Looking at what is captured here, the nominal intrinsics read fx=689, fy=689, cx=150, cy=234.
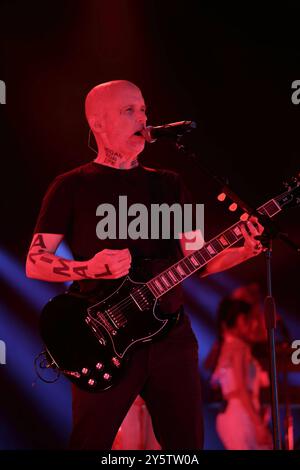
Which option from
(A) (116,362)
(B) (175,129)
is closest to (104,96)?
(B) (175,129)

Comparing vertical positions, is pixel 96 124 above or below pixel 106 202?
above

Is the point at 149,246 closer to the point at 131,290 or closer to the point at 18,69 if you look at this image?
the point at 131,290

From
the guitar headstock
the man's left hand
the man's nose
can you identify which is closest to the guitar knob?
the man's left hand

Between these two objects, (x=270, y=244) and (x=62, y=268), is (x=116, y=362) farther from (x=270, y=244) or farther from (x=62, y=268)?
(x=270, y=244)

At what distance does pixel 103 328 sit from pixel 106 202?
0.58 metres

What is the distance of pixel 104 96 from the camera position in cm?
345

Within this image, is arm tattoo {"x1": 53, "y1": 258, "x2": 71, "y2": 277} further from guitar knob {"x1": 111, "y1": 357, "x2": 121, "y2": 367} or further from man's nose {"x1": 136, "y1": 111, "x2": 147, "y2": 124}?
man's nose {"x1": 136, "y1": 111, "x2": 147, "y2": 124}

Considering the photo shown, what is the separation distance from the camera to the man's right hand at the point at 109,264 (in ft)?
9.38

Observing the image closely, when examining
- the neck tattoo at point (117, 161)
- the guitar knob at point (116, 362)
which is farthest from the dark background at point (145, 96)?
the guitar knob at point (116, 362)

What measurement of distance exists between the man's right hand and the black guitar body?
0.41 ft

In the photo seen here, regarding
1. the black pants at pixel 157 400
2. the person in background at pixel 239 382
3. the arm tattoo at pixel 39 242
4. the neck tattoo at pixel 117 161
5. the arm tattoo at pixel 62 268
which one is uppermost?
the neck tattoo at pixel 117 161

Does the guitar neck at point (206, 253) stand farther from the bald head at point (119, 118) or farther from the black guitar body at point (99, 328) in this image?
the bald head at point (119, 118)

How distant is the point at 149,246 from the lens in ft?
10.2
